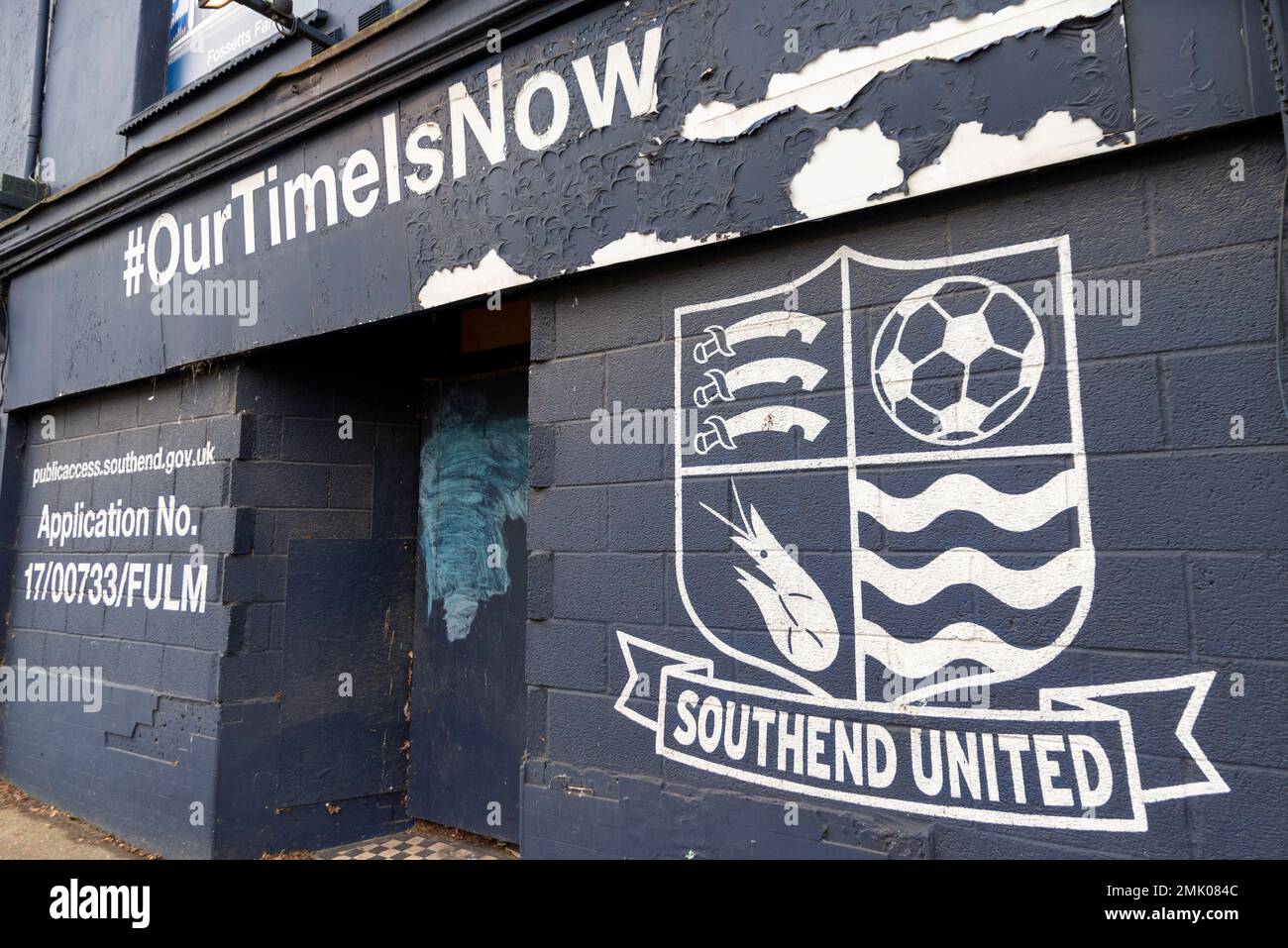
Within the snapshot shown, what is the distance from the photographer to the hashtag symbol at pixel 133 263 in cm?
542

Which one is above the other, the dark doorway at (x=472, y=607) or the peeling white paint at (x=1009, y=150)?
the peeling white paint at (x=1009, y=150)

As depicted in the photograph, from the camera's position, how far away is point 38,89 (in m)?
7.02

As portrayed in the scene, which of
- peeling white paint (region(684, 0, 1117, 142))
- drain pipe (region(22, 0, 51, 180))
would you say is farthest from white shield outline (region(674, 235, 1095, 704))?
drain pipe (region(22, 0, 51, 180))

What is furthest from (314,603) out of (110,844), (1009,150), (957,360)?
(1009,150)

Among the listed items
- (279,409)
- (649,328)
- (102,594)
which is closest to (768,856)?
(649,328)

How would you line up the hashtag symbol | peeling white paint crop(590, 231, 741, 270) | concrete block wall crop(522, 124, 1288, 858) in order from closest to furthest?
concrete block wall crop(522, 124, 1288, 858) → peeling white paint crop(590, 231, 741, 270) → the hashtag symbol

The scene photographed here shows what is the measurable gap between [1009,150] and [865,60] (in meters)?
0.55

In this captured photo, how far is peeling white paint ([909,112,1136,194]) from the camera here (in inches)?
92.5

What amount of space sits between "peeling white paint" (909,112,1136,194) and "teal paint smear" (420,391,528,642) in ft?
8.69

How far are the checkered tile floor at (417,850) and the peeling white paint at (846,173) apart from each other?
352cm
